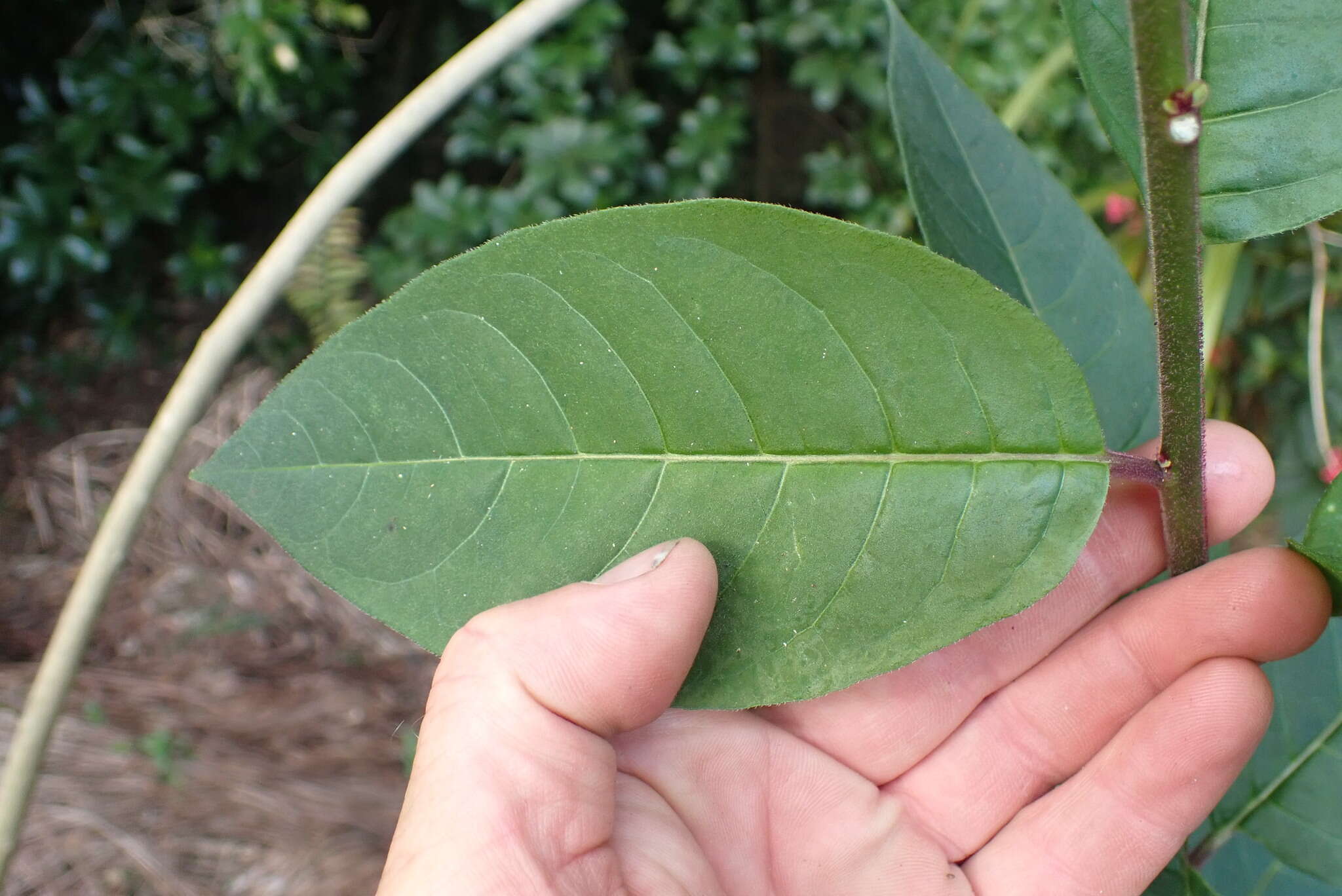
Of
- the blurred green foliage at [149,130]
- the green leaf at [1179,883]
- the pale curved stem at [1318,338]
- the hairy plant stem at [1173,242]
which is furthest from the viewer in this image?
the blurred green foliage at [149,130]

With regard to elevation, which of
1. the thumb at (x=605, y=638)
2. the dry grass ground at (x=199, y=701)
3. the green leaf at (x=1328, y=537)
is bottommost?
the dry grass ground at (x=199, y=701)

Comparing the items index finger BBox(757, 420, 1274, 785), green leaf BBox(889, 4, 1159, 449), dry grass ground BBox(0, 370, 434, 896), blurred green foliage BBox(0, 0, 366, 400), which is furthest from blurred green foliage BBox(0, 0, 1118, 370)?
index finger BBox(757, 420, 1274, 785)

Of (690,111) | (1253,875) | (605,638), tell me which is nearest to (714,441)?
(605,638)

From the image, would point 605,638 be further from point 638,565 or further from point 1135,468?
point 1135,468

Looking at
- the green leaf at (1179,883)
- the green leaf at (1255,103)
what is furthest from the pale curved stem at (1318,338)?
the green leaf at (1255,103)

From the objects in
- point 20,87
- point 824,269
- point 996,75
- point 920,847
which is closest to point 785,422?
point 824,269

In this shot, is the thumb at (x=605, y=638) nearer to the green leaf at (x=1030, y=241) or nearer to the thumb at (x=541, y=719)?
the thumb at (x=541, y=719)
